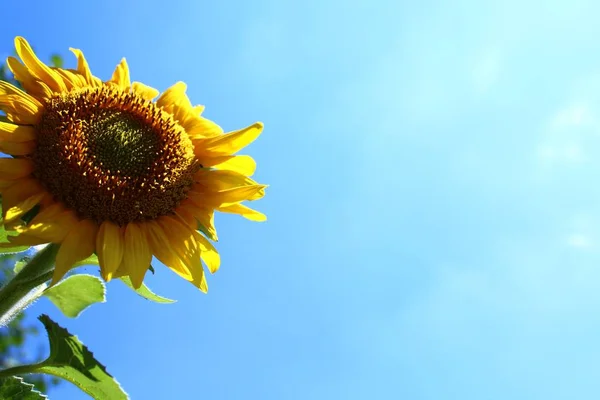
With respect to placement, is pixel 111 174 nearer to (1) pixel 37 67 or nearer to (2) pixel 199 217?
(2) pixel 199 217

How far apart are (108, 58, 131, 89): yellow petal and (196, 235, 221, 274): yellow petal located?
1.06 m

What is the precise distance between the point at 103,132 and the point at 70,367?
3.78 feet

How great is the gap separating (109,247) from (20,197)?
1.55 ft

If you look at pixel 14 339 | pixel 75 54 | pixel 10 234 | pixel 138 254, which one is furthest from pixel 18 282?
pixel 14 339

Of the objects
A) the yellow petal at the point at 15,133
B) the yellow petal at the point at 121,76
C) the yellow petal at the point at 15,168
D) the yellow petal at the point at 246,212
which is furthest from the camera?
the yellow petal at the point at 121,76

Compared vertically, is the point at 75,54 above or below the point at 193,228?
above

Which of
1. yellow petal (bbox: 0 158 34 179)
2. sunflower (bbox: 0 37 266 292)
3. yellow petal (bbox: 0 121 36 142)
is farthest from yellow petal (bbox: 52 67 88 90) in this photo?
yellow petal (bbox: 0 158 34 179)

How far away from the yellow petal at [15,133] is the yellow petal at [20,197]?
0.69 feet

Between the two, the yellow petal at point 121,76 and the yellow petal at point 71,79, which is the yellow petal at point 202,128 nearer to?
the yellow petal at point 121,76

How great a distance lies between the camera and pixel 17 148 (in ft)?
9.34

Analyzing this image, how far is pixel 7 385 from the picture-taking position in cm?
259

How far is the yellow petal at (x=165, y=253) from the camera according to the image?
285 centimetres

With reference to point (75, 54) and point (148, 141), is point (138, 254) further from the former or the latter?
point (75, 54)

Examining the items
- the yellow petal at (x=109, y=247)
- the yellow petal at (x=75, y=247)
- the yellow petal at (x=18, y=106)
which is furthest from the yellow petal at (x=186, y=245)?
the yellow petal at (x=18, y=106)
